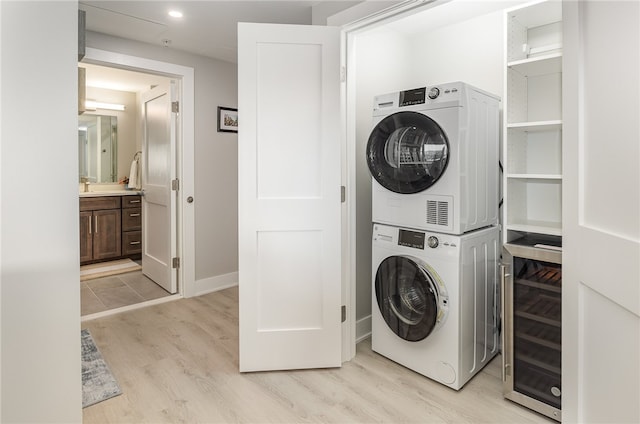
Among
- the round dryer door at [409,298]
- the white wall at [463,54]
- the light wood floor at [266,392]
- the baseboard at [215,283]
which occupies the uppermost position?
the white wall at [463,54]

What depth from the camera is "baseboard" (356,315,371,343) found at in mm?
2811

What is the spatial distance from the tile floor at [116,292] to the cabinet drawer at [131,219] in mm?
898

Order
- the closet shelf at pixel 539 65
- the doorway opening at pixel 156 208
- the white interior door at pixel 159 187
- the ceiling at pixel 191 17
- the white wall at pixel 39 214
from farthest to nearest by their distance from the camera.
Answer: the white interior door at pixel 159 187
the doorway opening at pixel 156 208
the ceiling at pixel 191 17
the closet shelf at pixel 539 65
the white wall at pixel 39 214

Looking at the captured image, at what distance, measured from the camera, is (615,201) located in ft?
2.33

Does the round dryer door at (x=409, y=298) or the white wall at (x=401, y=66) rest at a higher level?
the white wall at (x=401, y=66)

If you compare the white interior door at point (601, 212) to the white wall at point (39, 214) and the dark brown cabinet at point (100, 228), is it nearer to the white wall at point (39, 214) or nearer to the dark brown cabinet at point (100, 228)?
the white wall at point (39, 214)

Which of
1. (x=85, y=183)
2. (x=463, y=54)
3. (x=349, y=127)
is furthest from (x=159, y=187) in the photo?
(x=463, y=54)

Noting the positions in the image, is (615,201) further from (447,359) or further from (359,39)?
(359,39)

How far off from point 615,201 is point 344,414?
1.62 m

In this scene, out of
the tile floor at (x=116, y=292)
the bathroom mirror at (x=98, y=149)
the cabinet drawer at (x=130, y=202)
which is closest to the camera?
the tile floor at (x=116, y=292)

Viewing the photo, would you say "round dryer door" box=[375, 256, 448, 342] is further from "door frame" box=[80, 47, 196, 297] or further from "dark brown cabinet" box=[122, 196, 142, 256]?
"dark brown cabinet" box=[122, 196, 142, 256]

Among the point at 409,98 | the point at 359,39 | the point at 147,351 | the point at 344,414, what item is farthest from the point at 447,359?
the point at 359,39

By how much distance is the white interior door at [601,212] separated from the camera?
66 cm

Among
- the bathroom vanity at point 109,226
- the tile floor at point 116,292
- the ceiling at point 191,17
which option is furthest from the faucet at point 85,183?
the ceiling at point 191,17
